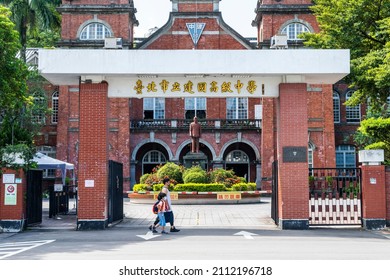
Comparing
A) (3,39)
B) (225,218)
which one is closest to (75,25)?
(3,39)

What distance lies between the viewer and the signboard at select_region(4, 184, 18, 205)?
50.0 feet

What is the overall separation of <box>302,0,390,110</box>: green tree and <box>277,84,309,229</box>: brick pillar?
7.37 metres

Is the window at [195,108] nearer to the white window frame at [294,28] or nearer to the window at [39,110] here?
the white window frame at [294,28]

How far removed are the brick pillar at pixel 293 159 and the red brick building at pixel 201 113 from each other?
62.0 ft

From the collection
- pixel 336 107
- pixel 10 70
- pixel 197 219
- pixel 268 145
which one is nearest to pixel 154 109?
pixel 268 145

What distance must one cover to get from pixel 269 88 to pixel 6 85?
30.2 feet

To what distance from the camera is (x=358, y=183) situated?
16172 millimetres

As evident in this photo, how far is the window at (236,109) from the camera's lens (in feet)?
120

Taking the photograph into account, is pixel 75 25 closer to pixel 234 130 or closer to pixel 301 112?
pixel 234 130

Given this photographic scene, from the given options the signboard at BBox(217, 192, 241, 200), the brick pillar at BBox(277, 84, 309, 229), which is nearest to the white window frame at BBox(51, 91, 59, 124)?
the signboard at BBox(217, 192, 241, 200)

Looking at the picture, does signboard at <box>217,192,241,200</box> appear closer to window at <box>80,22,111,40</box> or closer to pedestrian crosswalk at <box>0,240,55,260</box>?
pedestrian crosswalk at <box>0,240,55,260</box>

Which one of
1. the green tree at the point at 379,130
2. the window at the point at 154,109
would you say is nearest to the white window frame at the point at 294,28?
the window at the point at 154,109

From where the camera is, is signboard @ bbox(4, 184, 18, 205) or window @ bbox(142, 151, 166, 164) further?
window @ bbox(142, 151, 166, 164)

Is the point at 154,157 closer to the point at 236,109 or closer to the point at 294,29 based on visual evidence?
the point at 236,109
